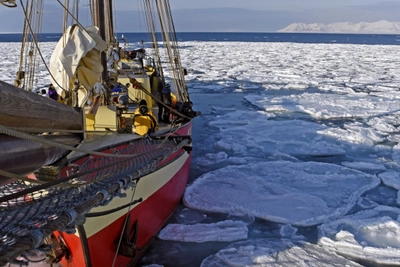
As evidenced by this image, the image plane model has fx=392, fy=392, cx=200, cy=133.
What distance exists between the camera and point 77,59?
12.7 ft

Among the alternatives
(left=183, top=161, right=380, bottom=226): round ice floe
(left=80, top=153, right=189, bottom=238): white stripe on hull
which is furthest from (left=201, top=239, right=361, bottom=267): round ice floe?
(left=80, top=153, right=189, bottom=238): white stripe on hull

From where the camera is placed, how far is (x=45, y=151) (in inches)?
73.9

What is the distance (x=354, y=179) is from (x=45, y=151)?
5228mm

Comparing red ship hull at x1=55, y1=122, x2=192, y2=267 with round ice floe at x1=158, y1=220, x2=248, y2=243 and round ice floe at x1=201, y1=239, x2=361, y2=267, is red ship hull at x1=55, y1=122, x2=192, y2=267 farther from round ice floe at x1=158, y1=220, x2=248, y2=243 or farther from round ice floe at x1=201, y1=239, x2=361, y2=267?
round ice floe at x1=201, y1=239, x2=361, y2=267

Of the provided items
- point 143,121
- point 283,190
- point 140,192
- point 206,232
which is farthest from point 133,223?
point 283,190

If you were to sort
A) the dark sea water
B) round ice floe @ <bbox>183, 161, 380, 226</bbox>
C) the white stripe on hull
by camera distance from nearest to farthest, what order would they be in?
1. the white stripe on hull
2. round ice floe @ <bbox>183, 161, 380, 226</bbox>
3. the dark sea water

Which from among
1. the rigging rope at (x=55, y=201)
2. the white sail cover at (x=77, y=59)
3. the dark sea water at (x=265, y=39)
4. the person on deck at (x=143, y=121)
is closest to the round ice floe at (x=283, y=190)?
the person on deck at (x=143, y=121)

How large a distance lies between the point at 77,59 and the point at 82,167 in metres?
1.30

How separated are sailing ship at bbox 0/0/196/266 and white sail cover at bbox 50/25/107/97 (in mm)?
10

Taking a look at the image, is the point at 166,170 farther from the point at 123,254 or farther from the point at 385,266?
the point at 385,266

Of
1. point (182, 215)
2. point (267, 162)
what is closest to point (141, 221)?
point (182, 215)

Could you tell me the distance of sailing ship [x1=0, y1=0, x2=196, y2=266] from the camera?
1.67 m

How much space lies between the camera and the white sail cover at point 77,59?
386 cm

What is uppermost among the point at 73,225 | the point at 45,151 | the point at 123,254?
the point at 45,151
